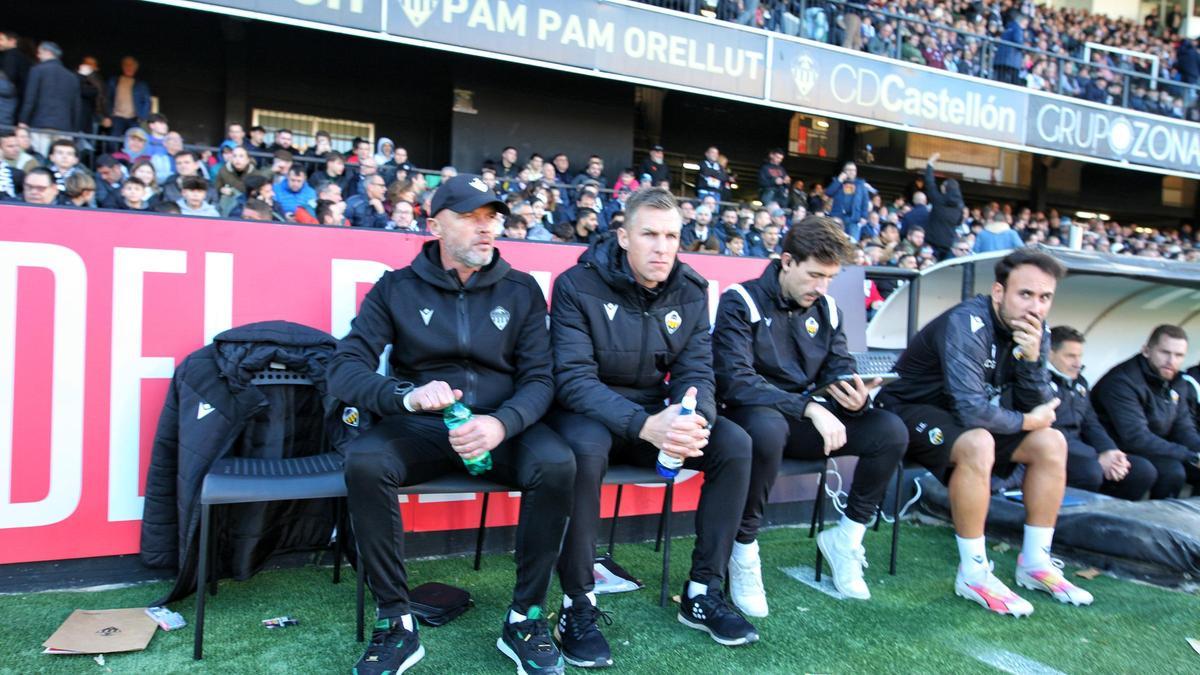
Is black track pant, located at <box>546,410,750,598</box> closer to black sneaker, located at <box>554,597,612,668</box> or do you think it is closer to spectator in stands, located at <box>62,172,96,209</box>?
black sneaker, located at <box>554,597,612,668</box>

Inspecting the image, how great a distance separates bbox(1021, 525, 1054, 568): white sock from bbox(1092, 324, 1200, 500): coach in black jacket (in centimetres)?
182

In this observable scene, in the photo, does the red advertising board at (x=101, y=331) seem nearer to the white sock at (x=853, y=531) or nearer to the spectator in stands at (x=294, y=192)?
the white sock at (x=853, y=531)

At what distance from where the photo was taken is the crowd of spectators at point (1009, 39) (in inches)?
481

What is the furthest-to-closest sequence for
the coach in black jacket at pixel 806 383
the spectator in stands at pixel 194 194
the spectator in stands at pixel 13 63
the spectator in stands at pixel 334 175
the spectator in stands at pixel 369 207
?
the spectator in stands at pixel 334 175
the spectator in stands at pixel 13 63
the spectator in stands at pixel 369 207
the spectator in stands at pixel 194 194
the coach in black jacket at pixel 806 383

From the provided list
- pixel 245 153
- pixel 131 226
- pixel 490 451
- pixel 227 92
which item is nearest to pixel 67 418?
pixel 131 226

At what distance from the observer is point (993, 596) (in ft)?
10.3

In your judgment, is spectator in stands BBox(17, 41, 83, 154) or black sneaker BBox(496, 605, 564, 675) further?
spectator in stands BBox(17, 41, 83, 154)

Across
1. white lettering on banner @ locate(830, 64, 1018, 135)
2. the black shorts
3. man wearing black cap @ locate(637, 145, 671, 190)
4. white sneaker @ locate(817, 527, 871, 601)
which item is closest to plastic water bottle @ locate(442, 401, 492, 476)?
white sneaker @ locate(817, 527, 871, 601)

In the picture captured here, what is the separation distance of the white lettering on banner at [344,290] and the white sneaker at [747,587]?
189cm

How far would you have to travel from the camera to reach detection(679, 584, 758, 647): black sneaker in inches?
A: 104

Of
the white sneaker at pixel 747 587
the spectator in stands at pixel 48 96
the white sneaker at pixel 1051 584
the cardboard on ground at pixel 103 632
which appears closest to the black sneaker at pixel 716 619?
the white sneaker at pixel 747 587

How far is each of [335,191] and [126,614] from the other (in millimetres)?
5149

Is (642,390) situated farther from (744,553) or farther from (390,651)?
(390,651)

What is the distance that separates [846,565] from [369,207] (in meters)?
5.92
